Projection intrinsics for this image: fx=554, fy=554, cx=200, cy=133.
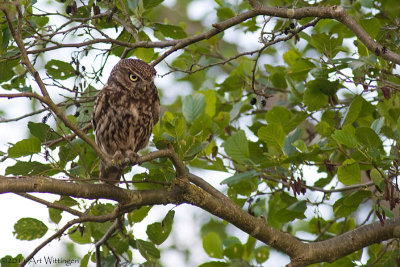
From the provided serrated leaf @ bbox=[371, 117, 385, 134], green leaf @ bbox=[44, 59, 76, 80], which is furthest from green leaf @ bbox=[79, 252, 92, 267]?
serrated leaf @ bbox=[371, 117, 385, 134]

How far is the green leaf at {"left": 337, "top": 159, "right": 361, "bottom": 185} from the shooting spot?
346 cm

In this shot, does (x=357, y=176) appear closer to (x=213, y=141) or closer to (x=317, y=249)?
(x=317, y=249)

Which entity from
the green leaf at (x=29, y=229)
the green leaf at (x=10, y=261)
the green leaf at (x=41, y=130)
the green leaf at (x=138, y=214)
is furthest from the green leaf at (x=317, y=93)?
the green leaf at (x=10, y=261)

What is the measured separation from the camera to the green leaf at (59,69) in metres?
4.13

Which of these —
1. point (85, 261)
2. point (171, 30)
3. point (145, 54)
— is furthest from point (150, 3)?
point (85, 261)

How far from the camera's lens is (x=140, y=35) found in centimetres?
428

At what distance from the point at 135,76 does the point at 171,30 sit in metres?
0.59

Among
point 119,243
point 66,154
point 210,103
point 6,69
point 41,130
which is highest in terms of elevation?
point 210,103

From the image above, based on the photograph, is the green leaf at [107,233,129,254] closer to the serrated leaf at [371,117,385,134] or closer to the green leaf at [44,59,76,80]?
the green leaf at [44,59,76,80]

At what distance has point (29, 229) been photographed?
375 centimetres

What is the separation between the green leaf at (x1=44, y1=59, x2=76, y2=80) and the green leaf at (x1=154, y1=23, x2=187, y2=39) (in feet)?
2.42

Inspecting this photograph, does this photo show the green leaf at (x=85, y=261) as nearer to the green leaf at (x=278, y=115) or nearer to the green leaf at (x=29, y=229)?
the green leaf at (x=29, y=229)

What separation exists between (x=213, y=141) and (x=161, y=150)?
1.45 meters

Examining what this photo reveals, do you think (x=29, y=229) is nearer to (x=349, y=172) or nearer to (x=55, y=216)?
(x=55, y=216)
